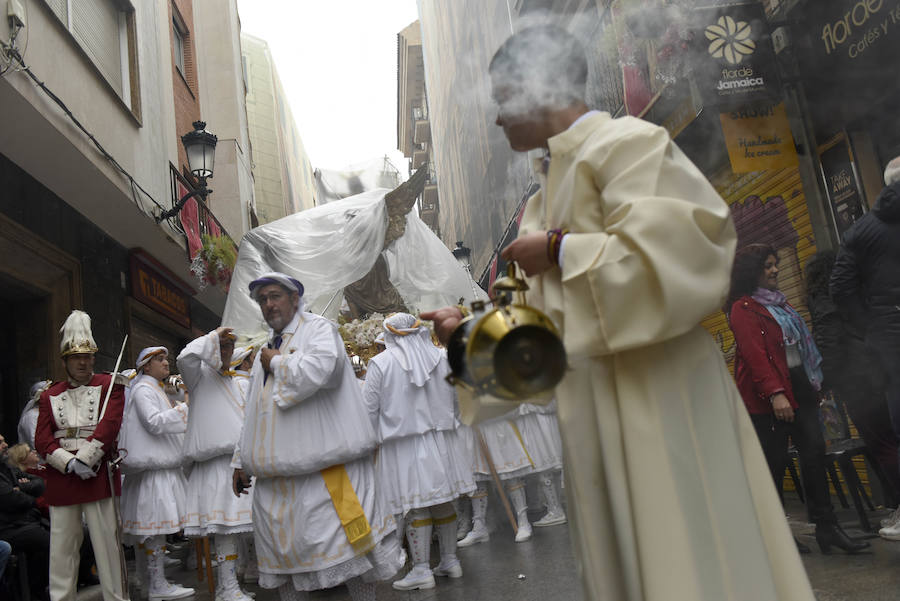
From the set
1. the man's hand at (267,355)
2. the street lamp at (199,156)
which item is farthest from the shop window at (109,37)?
the man's hand at (267,355)

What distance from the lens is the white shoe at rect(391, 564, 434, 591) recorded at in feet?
17.0

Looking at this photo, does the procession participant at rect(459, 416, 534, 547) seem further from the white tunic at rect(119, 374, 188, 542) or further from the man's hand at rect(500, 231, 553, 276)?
the man's hand at rect(500, 231, 553, 276)

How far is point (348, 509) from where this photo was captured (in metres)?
3.76

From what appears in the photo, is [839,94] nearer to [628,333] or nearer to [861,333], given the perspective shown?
[861,333]

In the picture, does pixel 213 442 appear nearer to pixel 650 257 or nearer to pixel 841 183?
pixel 650 257

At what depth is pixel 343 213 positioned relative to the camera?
37.7 feet

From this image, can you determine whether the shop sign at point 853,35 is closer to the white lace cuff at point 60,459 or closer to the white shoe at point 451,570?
the white shoe at point 451,570

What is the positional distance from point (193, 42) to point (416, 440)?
44.9 ft

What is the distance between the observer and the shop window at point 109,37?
848 cm

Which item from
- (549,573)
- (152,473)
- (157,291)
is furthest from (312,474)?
(157,291)

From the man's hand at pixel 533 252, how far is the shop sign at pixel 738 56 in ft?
16.6

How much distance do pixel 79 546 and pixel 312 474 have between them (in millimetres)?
2294

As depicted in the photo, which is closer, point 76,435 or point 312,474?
point 312,474

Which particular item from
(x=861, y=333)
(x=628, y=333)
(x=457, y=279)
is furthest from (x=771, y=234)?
(x=628, y=333)
